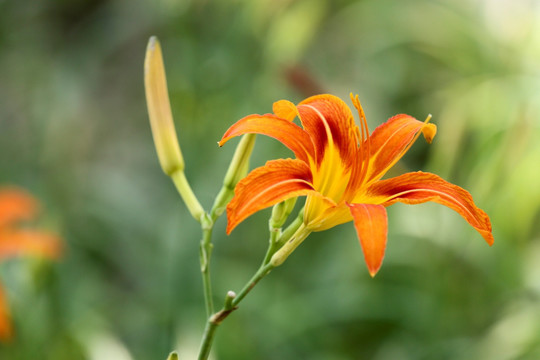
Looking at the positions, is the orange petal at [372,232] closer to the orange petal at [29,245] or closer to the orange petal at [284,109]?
the orange petal at [284,109]

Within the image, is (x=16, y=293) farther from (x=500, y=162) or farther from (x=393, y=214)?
(x=500, y=162)

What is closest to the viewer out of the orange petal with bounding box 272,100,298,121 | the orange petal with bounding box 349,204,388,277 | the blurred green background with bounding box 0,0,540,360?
the orange petal with bounding box 349,204,388,277

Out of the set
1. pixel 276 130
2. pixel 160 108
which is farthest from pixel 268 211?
pixel 276 130

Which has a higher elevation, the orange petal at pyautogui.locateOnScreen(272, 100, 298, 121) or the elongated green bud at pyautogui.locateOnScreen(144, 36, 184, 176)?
the elongated green bud at pyautogui.locateOnScreen(144, 36, 184, 176)

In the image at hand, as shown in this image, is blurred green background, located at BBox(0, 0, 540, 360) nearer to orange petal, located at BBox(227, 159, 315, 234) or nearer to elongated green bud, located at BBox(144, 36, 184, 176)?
elongated green bud, located at BBox(144, 36, 184, 176)

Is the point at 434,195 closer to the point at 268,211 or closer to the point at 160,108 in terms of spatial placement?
the point at 160,108

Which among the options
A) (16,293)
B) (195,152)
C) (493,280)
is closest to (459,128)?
(493,280)

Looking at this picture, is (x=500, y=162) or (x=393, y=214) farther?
(x=393, y=214)

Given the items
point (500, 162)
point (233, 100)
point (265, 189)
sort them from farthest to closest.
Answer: point (233, 100)
point (500, 162)
point (265, 189)

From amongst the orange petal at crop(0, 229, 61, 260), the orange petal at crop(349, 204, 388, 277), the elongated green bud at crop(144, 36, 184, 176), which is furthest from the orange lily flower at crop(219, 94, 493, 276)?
the orange petal at crop(0, 229, 61, 260)
